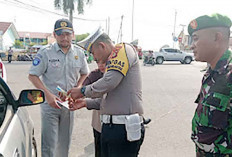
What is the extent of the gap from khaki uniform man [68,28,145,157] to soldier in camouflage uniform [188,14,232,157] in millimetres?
528

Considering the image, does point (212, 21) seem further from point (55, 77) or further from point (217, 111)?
point (55, 77)

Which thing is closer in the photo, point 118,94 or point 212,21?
point 212,21

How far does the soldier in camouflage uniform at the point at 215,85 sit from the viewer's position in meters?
1.31

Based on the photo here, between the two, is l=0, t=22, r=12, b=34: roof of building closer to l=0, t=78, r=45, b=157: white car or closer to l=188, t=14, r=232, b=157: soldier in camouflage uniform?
l=0, t=78, r=45, b=157: white car

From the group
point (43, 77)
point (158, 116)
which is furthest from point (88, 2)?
point (43, 77)

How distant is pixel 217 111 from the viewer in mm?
1323

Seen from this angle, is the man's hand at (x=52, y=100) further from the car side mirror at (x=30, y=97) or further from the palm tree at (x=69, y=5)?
the palm tree at (x=69, y=5)

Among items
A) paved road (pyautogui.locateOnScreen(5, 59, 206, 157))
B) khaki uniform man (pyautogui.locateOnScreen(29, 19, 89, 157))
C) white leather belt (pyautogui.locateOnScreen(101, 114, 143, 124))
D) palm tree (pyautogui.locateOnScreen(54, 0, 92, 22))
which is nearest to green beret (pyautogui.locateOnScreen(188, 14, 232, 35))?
white leather belt (pyautogui.locateOnScreen(101, 114, 143, 124))

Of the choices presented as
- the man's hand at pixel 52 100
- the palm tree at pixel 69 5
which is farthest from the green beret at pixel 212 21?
the palm tree at pixel 69 5

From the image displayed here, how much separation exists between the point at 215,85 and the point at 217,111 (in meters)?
0.16

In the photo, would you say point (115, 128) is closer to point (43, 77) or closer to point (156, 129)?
point (43, 77)

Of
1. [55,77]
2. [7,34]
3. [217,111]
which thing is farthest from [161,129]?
[7,34]

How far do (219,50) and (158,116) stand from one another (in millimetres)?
3909

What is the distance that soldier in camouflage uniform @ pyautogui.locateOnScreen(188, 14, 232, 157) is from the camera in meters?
1.31
